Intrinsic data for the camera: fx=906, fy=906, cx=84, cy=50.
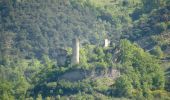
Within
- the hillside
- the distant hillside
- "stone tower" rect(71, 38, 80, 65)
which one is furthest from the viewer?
the distant hillside

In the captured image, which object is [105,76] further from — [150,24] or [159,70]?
[150,24]

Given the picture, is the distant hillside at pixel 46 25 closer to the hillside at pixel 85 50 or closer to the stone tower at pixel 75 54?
the hillside at pixel 85 50

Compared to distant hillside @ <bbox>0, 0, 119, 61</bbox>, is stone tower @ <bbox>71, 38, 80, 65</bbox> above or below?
below

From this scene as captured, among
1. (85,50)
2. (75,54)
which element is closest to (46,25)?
(85,50)

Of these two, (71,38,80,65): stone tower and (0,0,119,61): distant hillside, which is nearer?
(71,38,80,65): stone tower

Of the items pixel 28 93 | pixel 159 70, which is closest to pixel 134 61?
pixel 159 70

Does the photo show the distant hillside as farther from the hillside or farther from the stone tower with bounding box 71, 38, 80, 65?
the stone tower with bounding box 71, 38, 80, 65

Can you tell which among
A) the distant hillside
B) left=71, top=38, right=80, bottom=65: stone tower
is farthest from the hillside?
left=71, top=38, right=80, bottom=65: stone tower

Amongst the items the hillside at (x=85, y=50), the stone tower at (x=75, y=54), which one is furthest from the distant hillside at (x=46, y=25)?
the stone tower at (x=75, y=54)

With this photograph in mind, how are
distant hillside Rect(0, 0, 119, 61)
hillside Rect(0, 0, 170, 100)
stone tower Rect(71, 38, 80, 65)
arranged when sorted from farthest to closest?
1. distant hillside Rect(0, 0, 119, 61)
2. stone tower Rect(71, 38, 80, 65)
3. hillside Rect(0, 0, 170, 100)
